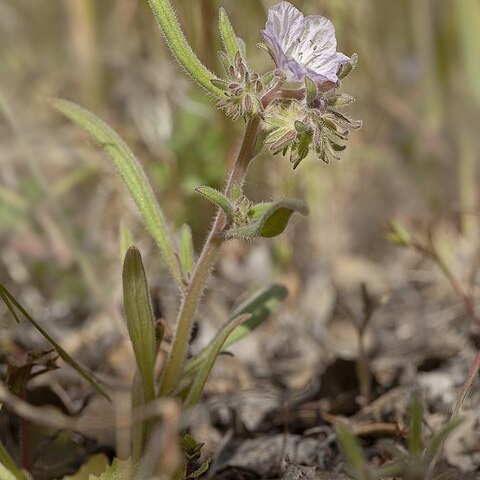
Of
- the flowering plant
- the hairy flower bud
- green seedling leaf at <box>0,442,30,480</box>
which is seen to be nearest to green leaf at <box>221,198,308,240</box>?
the flowering plant

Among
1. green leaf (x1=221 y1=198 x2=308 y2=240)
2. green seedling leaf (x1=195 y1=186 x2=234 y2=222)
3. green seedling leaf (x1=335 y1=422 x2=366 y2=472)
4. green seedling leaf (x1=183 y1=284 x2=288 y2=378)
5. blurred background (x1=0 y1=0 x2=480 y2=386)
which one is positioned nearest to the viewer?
green seedling leaf (x1=335 y1=422 x2=366 y2=472)

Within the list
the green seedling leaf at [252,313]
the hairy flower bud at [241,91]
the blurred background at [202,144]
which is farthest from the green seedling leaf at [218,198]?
the blurred background at [202,144]

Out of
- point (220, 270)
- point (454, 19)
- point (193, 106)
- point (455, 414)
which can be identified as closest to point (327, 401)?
point (455, 414)

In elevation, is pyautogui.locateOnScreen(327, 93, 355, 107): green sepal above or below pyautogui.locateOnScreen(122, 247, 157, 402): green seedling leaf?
above

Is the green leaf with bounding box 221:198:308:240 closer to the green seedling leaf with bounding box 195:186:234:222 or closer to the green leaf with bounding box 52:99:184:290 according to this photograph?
the green seedling leaf with bounding box 195:186:234:222

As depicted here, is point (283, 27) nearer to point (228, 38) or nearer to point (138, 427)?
point (228, 38)

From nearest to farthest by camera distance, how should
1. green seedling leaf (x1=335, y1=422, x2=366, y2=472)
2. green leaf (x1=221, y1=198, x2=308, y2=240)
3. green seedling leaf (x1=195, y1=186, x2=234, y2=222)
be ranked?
1. green seedling leaf (x1=335, y1=422, x2=366, y2=472)
2. green leaf (x1=221, y1=198, x2=308, y2=240)
3. green seedling leaf (x1=195, y1=186, x2=234, y2=222)
